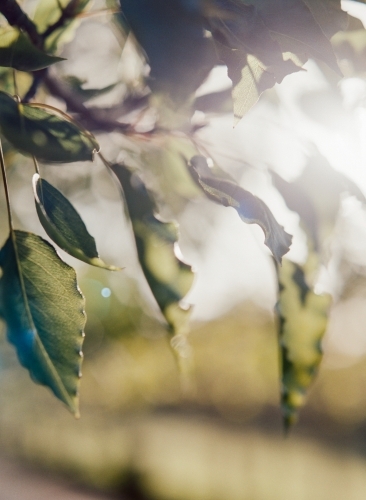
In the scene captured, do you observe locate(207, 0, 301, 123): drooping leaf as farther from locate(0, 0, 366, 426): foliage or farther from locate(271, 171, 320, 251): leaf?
locate(271, 171, 320, 251): leaf

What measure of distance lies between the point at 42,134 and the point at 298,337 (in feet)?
0.84

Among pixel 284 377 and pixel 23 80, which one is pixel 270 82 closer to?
pixel 284 377

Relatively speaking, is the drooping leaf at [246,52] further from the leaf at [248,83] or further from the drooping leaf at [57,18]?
the drooping leaf at [57,18]

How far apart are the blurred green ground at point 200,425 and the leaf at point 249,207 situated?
13.0ft

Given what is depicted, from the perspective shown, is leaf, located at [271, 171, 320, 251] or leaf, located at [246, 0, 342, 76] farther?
leaf, located at [271, 171, 320, 251]

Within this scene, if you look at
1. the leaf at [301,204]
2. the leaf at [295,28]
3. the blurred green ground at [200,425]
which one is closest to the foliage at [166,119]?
the leaf at [295,28]

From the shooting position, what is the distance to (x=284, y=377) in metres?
0.41

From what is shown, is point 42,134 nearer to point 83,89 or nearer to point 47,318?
point 47,318

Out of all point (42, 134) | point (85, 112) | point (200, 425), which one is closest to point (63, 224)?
point (42, 134)

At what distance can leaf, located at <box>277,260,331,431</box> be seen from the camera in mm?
403

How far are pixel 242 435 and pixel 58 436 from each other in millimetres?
2872

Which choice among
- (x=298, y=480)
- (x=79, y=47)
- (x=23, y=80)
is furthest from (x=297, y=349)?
(x=298, y=480)

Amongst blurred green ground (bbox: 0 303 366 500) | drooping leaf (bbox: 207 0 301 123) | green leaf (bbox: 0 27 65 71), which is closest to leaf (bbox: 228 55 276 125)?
drooping leaf (bbox: 207 0 301 123)

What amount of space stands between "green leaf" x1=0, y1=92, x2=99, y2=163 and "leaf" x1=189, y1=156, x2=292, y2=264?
0.26ft
